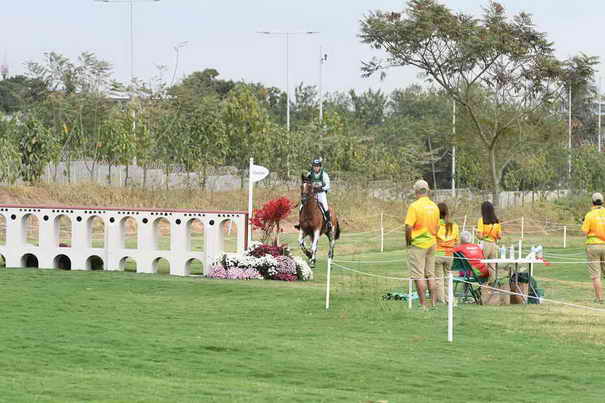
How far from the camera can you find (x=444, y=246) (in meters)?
19.3

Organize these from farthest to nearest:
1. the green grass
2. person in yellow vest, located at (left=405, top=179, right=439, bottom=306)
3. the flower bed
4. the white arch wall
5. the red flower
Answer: the red flower
the white arch wall
the flower bed
person in yellow vest, located at (left=405, top=179, right=439, bottom=306)
the green grass

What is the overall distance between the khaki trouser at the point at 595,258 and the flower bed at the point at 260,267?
648 cm

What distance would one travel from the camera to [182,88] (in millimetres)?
63875

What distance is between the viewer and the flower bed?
80.5 feet

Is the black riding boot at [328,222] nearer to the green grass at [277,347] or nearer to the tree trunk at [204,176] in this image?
the green grass at [277,347]

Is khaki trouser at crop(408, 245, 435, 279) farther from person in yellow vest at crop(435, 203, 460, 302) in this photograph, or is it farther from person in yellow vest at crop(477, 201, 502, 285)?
person in yellow vest at crop(477, 201, 502, 285)

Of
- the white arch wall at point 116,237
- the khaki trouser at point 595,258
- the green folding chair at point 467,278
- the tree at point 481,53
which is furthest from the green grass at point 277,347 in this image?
the tree at point 481,53

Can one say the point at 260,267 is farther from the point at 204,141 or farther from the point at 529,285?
the point at 204,141

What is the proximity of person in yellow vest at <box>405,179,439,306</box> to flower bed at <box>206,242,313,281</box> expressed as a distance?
6.47 m

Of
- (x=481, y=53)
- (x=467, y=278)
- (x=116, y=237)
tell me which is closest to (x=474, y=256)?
(x=467, y=278)

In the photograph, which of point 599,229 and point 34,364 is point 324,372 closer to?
point 34,364

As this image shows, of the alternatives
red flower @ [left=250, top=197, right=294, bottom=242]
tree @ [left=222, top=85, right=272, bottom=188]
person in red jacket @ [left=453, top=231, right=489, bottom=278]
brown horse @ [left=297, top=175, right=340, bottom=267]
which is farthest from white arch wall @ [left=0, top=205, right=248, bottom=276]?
tree @ [left=222, top=85, right=272, bottom=188]

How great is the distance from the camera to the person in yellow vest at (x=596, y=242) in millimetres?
20641

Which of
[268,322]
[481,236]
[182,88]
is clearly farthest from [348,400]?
[182,88]
